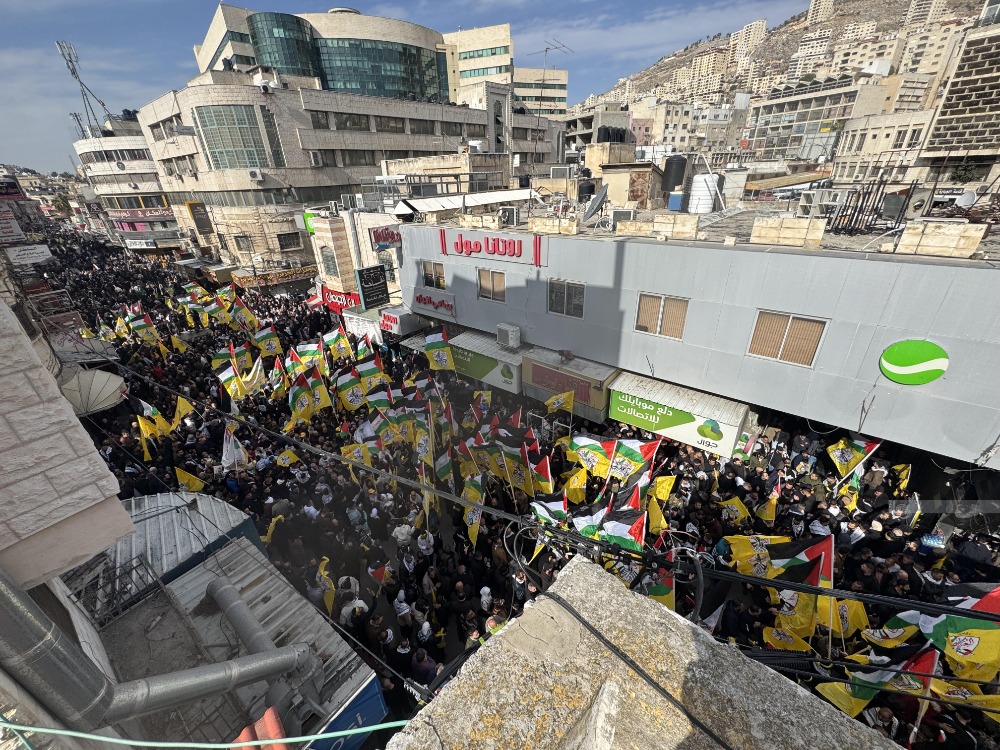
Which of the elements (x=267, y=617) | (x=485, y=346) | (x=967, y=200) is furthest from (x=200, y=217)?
(x=967, y=200)

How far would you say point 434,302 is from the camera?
62.7 feet

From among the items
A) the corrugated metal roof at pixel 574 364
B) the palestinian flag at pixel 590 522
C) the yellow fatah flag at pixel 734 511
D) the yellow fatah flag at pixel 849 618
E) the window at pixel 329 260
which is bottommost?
the yellow fatah flag at pixel 734 511

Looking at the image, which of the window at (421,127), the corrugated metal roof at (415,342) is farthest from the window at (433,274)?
the window at (421,127)

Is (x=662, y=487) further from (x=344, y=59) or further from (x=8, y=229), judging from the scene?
(x=344, y=59)

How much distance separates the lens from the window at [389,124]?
43.0 meters

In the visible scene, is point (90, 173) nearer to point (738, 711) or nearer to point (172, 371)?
point (172, 371)

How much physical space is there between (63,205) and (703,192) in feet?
433

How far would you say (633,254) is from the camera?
1252 centimetres

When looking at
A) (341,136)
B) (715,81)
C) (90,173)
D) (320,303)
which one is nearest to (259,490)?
(320,303)

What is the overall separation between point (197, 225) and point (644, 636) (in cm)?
5253

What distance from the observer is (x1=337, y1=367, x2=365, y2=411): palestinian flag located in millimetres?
14742

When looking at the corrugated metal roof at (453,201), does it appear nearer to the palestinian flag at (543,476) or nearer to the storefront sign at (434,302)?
the storefront sign at (434,302)

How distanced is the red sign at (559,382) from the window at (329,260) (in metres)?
15.9

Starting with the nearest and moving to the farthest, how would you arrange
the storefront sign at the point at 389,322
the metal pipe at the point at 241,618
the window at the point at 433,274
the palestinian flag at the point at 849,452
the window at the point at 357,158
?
the metal pipe at the point at 241,618 → the palestinian flag at the point at 849,452 → the window at the point at 433,274 → the storefront sign at the point at 389,322 → the window at the point at 357,158
